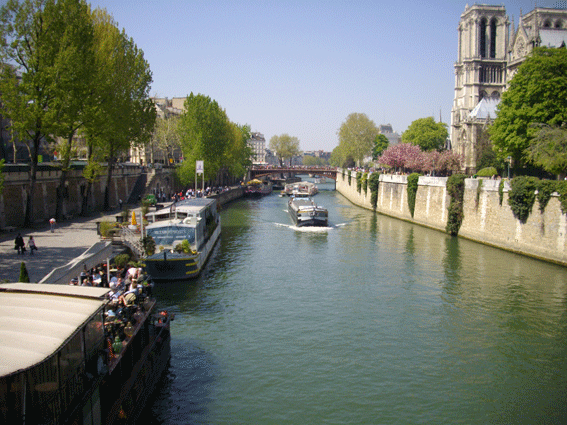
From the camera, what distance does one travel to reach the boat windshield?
80.7 ft

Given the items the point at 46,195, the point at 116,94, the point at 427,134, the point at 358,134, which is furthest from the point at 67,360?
the point at 358,134

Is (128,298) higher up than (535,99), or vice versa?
(535,99)

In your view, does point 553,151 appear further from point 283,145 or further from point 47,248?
point 283,145

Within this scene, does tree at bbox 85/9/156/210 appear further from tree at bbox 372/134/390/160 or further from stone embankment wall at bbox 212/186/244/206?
tree at bbox 372/134/390/160

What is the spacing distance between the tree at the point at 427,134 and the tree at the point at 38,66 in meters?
70.4

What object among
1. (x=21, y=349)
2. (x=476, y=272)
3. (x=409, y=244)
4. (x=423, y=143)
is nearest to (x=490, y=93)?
(x=423, y=143)

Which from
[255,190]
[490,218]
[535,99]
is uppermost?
[535,99]

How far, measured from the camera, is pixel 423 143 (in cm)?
8838

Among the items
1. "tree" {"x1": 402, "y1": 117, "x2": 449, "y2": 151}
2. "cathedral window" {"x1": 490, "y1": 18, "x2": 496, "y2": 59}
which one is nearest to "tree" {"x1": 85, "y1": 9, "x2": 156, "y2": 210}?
"tree" {"x1": 402, "y1": 117, "x2": 449, "y2": 151}

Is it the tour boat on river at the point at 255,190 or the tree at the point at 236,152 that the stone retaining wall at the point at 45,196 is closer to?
Answer: the tree at the point at 236,152

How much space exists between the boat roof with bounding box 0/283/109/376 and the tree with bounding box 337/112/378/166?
10206 cm

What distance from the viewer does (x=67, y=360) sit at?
809 cm

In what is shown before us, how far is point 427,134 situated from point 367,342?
76330 mm

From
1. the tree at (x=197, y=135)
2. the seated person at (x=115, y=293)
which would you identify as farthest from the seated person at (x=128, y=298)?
the tree at (x=197, y=135)
